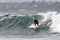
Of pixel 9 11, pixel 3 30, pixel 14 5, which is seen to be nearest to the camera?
pixel 3 30

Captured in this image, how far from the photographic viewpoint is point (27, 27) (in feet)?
3.56

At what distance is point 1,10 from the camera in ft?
4.55

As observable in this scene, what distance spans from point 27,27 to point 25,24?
0.04m

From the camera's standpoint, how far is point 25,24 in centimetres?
112

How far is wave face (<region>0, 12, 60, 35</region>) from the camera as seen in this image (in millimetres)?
1041

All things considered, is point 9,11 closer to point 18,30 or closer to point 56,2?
point 18,30

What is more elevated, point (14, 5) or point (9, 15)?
point (14, 5)

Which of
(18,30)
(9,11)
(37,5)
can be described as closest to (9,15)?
(9,11)

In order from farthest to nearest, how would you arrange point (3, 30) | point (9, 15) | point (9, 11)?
point (9, 11), point (9, 15), point (3, 30)

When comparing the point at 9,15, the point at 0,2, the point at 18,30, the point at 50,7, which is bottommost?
the point at 18,30

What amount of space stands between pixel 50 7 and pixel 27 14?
10.8 inches

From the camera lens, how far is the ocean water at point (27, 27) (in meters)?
0.98

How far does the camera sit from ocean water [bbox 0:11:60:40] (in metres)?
0.98

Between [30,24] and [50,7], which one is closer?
[30,24]
